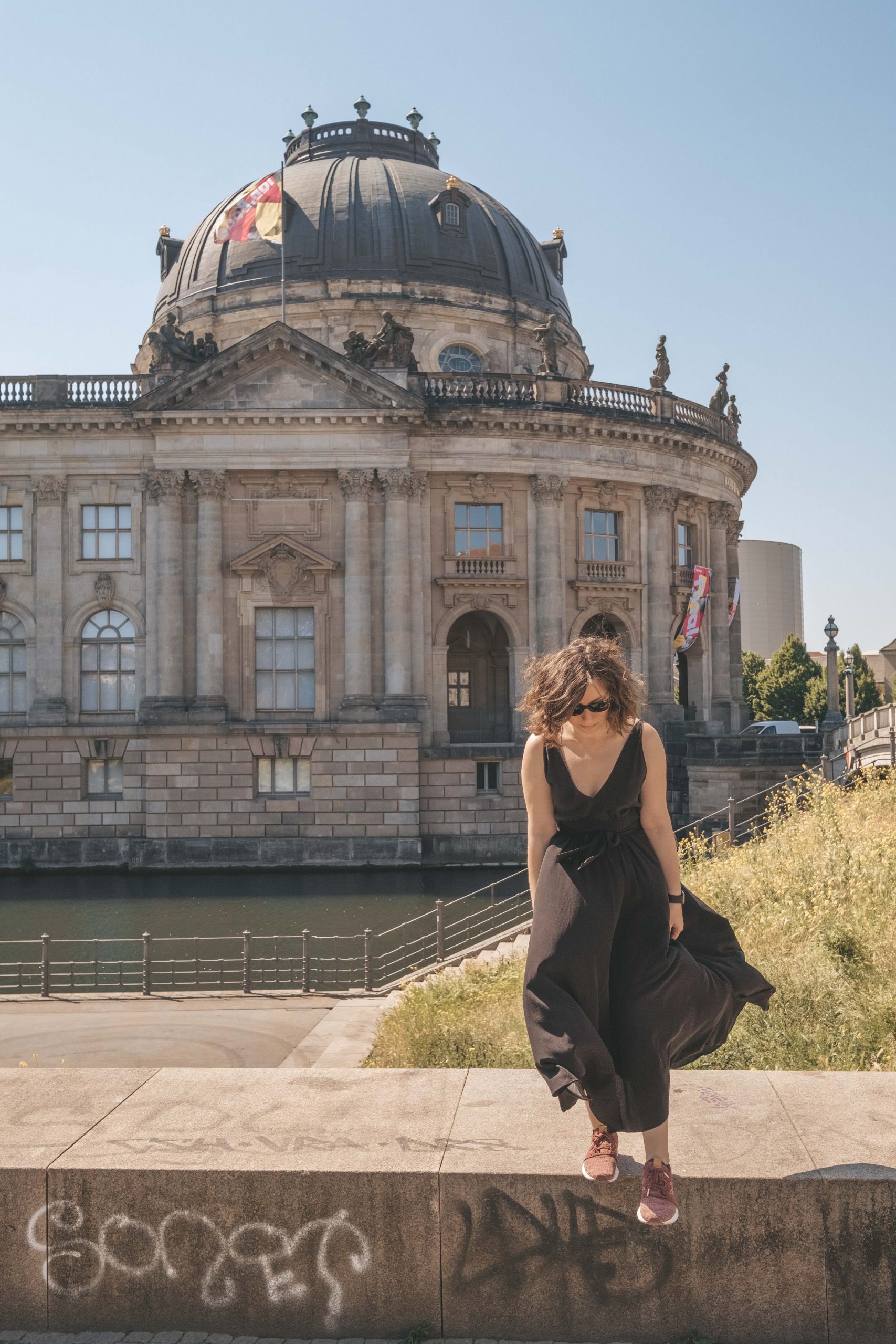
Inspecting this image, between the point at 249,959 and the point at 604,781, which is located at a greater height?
the point at 604,781

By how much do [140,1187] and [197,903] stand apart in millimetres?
28993

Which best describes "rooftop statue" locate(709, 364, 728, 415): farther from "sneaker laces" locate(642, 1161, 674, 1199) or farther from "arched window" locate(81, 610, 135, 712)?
"sneaker laces" locate(642, 1161, 674, 1199)

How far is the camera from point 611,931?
17.8ft

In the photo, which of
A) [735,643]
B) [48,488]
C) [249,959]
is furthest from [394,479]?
[249,959]

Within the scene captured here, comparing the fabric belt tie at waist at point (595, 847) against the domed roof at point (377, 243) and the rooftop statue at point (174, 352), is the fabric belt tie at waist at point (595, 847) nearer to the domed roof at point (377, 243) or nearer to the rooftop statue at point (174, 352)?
the rooftop statue at point (174, 352)

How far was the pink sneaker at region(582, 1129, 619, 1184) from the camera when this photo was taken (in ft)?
17.5

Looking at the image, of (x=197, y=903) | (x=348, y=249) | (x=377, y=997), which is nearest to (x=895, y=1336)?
(x=377, y=997)

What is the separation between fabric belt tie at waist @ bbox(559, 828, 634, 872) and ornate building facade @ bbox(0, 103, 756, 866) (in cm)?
3516

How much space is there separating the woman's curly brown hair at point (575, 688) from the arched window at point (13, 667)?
4051cm

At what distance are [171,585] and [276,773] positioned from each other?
7.70m

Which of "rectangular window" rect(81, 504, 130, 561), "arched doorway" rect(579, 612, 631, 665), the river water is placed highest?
"rectangular window" rect(81, 504, 130, 561)

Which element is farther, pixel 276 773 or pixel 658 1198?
pixel 276 773

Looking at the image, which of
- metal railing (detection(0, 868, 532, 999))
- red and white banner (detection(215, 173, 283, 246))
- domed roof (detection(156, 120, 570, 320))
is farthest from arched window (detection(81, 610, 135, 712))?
domed roof (detection(156, 120, 570, 320))

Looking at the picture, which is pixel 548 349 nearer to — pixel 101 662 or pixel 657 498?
pixel 657 498
